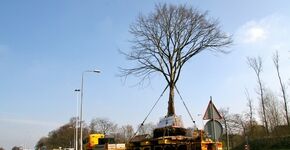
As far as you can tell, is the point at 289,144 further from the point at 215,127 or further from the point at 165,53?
the point at 215,127

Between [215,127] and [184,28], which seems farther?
[184,28]

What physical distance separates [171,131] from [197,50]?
22.9 ft

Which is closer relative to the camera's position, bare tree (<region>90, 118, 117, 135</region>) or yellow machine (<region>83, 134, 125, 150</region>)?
yellow machine (<region>83, 134, 125, 150</region>)

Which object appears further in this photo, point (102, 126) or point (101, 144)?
point (102, 126)

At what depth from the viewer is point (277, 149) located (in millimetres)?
43938

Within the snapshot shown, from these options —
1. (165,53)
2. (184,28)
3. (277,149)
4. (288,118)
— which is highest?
(184,28)

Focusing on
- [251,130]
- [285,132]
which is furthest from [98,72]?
[251,130]

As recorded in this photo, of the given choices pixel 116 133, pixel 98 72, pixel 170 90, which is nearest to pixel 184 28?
pixel 170 90

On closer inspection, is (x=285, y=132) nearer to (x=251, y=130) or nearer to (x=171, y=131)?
(x=251, y=130)

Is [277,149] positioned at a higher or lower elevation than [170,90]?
lower

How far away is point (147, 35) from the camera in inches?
906

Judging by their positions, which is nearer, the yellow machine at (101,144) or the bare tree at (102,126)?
the yellow machine at (101,144)

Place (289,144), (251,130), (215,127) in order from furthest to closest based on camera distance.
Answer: (251,130)
(289,144)
(215,127)

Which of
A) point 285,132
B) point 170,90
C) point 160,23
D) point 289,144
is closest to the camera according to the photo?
point 170,90
